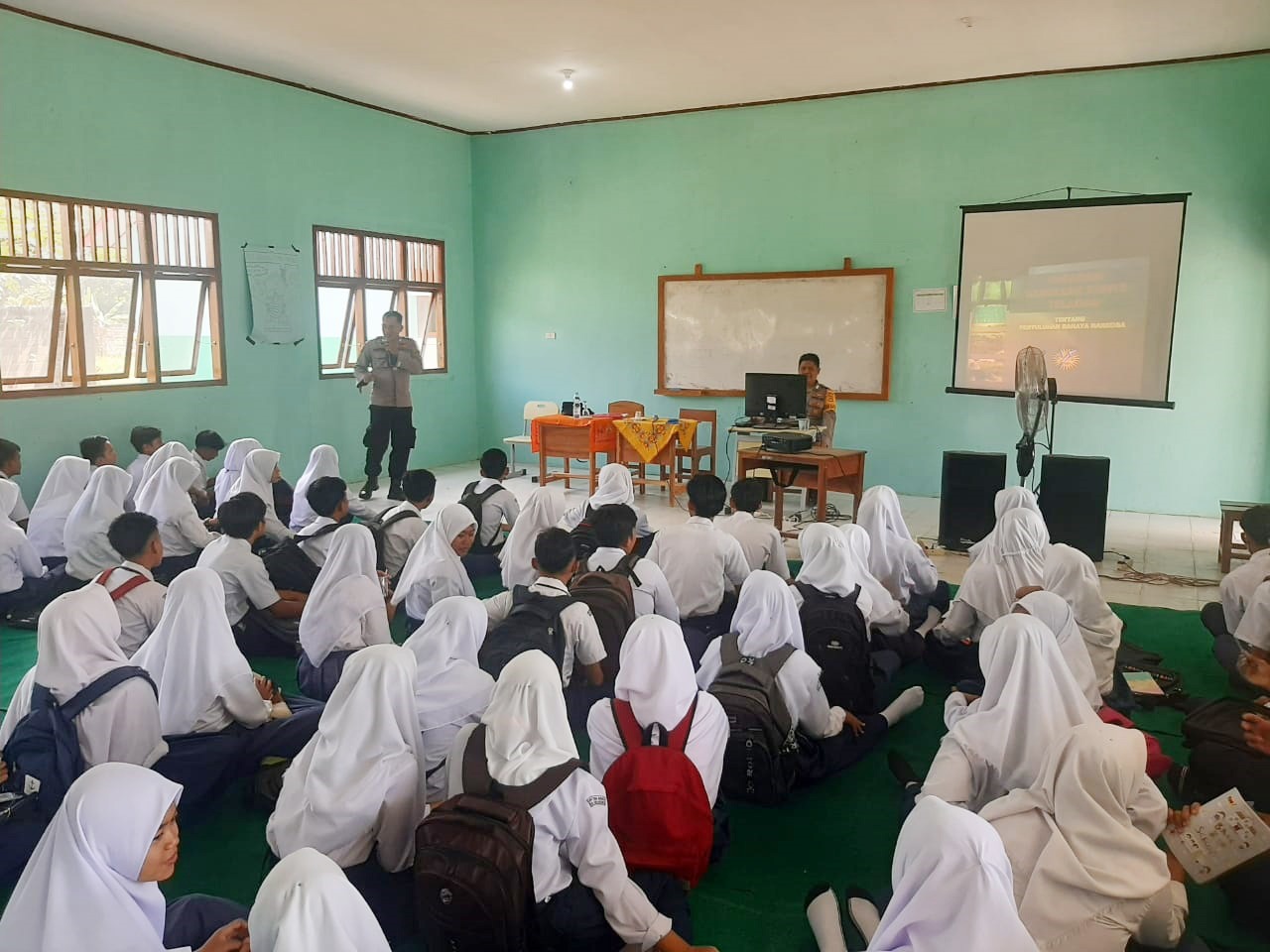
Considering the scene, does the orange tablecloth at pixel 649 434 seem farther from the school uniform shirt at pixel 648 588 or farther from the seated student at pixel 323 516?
the school uniform shirt at pixel 648 588

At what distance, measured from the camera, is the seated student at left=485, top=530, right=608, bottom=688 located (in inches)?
122

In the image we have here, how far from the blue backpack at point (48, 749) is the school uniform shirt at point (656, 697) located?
4.27 ft

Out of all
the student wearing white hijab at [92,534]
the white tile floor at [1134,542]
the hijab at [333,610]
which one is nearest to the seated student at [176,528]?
the student wearing white hijab at [92,534]

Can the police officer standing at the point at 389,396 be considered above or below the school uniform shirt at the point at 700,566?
above

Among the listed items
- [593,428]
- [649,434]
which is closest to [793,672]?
[649,434]

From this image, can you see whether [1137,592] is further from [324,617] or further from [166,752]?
[166,752]

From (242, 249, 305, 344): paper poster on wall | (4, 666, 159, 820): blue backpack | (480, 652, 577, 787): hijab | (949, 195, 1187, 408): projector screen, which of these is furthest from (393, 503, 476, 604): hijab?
(949, 195, 1187, 408): projector screen

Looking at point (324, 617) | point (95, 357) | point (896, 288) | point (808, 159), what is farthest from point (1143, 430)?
point (95, 357)

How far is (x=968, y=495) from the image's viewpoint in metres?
6.01

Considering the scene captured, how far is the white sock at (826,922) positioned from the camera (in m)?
2.09

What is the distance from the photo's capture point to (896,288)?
786 cm

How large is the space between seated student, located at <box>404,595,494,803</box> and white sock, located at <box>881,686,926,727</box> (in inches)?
61.9

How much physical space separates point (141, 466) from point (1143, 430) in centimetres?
743

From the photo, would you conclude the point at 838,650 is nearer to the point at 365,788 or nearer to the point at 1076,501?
the point at 365,788
